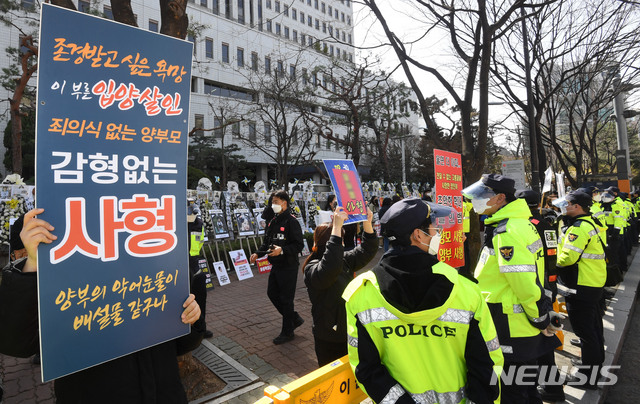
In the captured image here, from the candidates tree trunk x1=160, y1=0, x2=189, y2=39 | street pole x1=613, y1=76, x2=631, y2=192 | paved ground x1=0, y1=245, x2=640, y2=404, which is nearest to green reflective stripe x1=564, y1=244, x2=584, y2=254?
paved ground x1=0, y1=245, x2=640, y2=404

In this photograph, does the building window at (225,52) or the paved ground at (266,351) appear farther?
the building window at (225,52)

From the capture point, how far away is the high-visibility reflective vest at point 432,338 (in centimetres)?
167

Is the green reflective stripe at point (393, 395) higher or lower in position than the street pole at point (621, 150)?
lower

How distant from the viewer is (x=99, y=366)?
63.6 inches

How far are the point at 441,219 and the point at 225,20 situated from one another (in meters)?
33.6

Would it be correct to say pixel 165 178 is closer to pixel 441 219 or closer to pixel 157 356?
pixel 157 356

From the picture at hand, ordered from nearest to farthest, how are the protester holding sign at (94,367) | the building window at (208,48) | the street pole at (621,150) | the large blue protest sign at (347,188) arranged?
the protester holding sign at (94,367) → the large blue protest sign at (347,188) → the street pole at (621,150) → the building window at (208,48)

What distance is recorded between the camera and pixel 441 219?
7.00 feet

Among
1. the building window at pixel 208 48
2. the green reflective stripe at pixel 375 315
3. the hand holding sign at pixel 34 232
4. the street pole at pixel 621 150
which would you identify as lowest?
the green reflective stripe at pixel 375 315

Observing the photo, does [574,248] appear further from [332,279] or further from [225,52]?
[225,52]

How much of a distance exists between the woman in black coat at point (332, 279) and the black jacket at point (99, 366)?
1120 mm

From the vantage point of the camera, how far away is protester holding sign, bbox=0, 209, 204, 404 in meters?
1.43

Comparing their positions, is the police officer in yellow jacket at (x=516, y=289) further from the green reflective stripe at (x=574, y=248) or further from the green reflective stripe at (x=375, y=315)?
the green reflective stripe at (x=375, y=315)

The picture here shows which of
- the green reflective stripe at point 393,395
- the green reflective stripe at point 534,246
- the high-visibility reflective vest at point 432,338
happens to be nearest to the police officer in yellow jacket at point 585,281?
the green reflective stripe at point 534,246
